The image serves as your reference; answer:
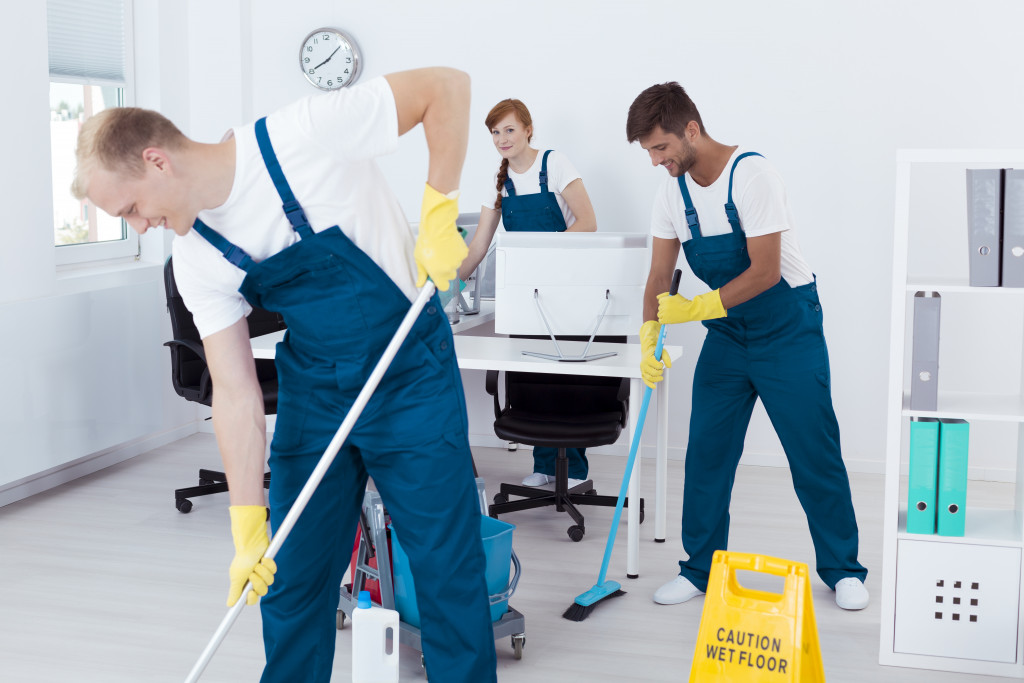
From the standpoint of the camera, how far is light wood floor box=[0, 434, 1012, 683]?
2.50 m

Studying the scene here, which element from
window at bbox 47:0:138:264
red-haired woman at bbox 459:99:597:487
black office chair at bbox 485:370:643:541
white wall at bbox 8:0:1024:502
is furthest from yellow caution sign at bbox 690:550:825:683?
window at bbox 47:0:138:264

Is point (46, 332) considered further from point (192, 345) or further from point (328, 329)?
point (328, 329)

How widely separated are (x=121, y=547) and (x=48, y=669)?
0.89 meters

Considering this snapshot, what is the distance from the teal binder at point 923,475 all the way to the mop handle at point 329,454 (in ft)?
4.59

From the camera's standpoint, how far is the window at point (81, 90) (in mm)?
4141

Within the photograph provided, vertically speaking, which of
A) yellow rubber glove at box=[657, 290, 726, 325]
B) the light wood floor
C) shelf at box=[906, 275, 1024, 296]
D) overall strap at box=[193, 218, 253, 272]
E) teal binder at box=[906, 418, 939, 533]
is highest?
overall strap at box=[193, 218, 253, 272]

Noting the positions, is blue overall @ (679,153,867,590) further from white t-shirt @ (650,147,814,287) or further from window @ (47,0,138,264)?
window @ (47,0,138,264)

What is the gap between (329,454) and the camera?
1.70 metres

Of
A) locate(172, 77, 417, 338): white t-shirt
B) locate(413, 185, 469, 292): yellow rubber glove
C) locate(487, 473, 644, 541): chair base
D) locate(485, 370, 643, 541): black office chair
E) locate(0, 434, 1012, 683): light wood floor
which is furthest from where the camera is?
locate(487, 473, 644, 541): chair base

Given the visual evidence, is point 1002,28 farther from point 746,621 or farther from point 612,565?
point 746,621

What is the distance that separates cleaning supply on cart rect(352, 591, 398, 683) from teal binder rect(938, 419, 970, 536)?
140 cm

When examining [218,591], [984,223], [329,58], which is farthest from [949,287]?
[329,58]

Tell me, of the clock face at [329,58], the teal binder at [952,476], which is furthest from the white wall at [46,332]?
the teal binder at [952,476]

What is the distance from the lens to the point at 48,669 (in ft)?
8.13
